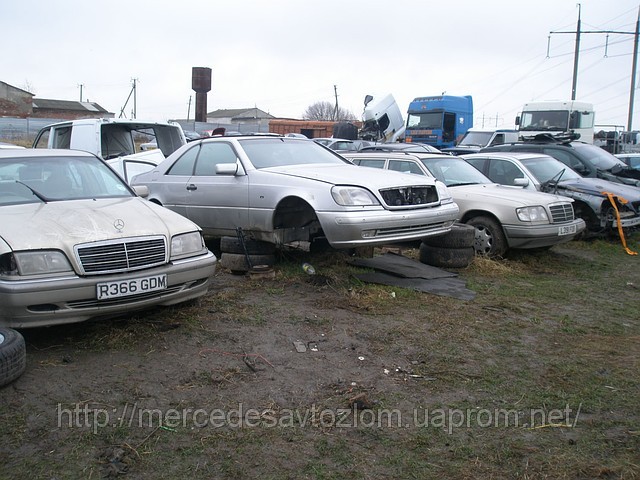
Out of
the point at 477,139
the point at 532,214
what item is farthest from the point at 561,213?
the point at 477,139

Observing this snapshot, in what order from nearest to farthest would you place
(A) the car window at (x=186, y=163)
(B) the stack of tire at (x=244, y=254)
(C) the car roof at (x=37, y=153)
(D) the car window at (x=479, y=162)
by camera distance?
(C) the car roof at (x=37, y=153) → (B) the stack of tire at (x=244, y=254) → (A) the car window at (x=186, y=163) → (D) the car window at (x=479, y=162)

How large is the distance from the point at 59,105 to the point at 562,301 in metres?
66.6

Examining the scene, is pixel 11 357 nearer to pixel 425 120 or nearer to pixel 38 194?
pixel 38 194

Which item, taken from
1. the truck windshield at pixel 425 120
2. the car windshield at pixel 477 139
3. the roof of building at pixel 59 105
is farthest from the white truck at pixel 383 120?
the roof of building at pixel 59 105

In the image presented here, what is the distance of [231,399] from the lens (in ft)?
11.7

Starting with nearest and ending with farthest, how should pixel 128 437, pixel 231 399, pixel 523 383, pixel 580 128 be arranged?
pixel 128 437, pixel 231 399, pixel 523 383, pixel 580 128

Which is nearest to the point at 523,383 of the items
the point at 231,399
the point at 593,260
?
the point at 231,399

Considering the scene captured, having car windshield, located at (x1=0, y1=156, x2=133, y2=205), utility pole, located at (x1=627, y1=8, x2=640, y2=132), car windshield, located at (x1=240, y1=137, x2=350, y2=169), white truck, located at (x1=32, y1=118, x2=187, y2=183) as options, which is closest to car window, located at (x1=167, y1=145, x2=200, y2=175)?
car windshield, located at (x1=240, y1=137, x2=350, y2=169)

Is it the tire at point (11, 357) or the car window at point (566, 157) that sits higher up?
the car window at point (566, 157)

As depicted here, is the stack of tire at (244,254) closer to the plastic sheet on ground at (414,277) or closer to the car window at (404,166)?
the plastic sheet on ground at (414,277)

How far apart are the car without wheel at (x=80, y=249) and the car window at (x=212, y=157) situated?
1712mm

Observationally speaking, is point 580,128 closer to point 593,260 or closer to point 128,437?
point 593,260

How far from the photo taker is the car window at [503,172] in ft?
31.7

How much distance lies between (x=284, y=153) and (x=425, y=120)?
17.0m
